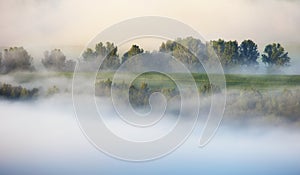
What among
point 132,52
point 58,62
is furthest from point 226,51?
point 58,62

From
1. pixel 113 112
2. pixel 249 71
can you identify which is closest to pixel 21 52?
pixel 113 112

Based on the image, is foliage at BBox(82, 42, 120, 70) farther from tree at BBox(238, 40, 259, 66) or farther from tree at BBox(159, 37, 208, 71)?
tree at BBox(238, 40, 259, 66)

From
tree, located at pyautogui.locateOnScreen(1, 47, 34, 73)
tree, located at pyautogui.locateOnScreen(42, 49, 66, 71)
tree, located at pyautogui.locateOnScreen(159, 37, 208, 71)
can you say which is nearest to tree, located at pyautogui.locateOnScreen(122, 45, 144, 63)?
tree, located at pyautogui.locateOnScreen(159, 37, 208, 71)

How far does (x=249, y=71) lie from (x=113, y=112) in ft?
3.38

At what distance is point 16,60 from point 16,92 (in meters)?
0.23

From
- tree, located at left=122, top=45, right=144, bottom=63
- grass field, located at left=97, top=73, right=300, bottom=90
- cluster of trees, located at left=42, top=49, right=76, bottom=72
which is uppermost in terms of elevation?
tree, located at left=122, top=45, right=144, bottom=63

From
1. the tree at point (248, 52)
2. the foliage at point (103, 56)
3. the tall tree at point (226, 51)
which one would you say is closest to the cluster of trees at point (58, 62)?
the foliage at point (103, 56)

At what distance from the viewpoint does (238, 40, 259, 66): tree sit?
4.62m

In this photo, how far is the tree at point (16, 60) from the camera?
461cm

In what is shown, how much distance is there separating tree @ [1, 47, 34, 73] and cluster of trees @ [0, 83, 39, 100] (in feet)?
0.41

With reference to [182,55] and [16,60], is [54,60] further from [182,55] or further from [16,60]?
[182,55]

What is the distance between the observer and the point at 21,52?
182 inches

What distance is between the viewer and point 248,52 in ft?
15.1

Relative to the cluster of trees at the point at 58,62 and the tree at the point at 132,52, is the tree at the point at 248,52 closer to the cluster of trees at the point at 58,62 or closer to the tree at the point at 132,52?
the tree at the point at 132,52
